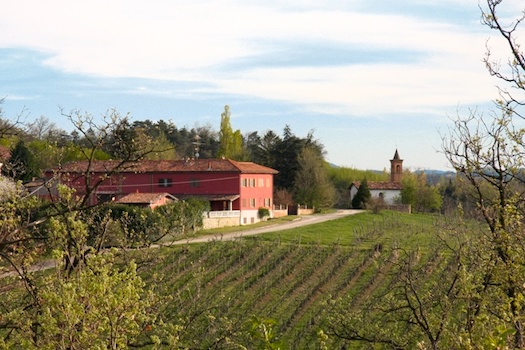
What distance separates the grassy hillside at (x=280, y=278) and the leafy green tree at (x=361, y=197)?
26.0 metres

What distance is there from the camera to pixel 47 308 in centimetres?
625

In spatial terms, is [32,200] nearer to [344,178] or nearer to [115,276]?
[115,276]

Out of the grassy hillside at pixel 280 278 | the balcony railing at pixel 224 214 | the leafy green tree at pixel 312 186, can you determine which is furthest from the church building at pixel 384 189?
the grassy hillside at pixel 280 278

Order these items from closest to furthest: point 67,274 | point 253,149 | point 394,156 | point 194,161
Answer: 1. point 67,274
2. point 194,161
3. point 253,149
4. point 394,156

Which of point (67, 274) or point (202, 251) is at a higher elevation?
point (67, 274)

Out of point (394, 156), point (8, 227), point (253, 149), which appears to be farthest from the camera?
point (394, 156)

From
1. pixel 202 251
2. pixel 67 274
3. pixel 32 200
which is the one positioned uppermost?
pixel 32 200

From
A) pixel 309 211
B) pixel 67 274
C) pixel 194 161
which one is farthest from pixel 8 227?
pixel 309 211

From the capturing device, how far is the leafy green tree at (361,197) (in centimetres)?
6881

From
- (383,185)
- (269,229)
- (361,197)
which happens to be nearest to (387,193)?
(383,185)

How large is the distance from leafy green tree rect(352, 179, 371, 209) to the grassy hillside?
26.0 metres

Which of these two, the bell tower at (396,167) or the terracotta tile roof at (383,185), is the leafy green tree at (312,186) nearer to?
the terracotta tile roof at (383,185)

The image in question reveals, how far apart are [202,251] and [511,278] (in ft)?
88.4

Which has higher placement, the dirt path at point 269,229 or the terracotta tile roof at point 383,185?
the terracotta tile roof at point 383,185
